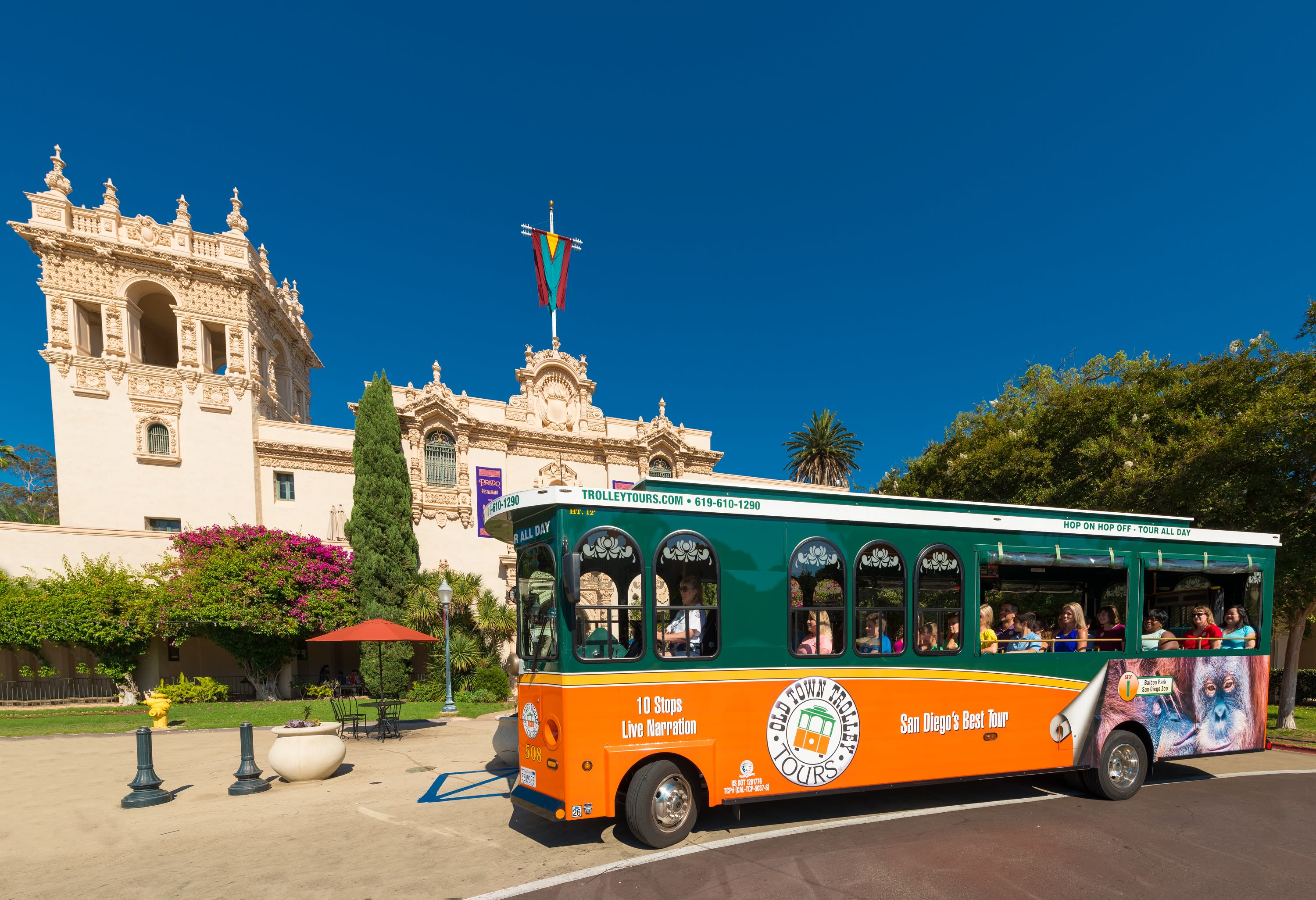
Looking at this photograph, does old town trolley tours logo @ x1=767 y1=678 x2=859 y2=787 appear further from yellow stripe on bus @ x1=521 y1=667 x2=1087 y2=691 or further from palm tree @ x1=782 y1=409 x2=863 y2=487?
palm tree @ x1=782 y1=409 x2=863 y2=487

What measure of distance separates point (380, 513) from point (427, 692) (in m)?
7.23

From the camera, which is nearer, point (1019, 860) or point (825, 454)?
point (1019, 860)

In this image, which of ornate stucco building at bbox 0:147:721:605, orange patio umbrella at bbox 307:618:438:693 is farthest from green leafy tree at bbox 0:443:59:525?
orange patio umbrella at bbox 307:618:438:693

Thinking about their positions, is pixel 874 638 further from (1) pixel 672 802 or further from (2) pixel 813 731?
(1) pixel 672 802

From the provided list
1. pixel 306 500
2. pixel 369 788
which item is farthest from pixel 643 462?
pixel 369 788

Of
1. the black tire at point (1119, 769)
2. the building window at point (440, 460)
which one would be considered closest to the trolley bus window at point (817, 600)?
the black tire at point (1119, 769)

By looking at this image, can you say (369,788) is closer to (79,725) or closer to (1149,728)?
(1149,728)

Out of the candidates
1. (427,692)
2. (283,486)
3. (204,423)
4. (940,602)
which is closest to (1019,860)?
(940,602)

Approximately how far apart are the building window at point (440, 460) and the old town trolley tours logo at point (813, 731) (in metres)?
24.7

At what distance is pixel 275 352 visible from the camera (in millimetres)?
33031

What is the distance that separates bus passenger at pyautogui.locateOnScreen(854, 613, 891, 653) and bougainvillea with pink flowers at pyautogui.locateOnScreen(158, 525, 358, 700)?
22413 millimetres

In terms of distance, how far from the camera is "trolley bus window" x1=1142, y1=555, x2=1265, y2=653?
28.7 ft

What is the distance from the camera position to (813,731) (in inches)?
269

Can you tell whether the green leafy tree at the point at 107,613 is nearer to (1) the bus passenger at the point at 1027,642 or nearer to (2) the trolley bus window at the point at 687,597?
(2) the trolley bus window at the point at 687,597
